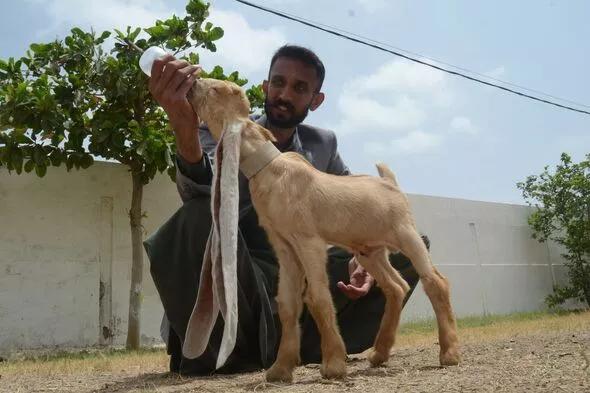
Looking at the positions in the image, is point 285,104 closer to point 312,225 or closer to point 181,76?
point 181,76

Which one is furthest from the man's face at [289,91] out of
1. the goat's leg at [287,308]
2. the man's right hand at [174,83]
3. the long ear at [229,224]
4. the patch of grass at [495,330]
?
the patch of grass at [495,330]

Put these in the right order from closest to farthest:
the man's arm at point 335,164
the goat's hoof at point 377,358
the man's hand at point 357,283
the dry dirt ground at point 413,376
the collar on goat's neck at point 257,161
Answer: the dry dirt ground at point 413,376, the collar on goat's neck at point 257,161, the goat's hoof at point 377,358, the man's hand at point 357,283, the man's arm at point 335,164

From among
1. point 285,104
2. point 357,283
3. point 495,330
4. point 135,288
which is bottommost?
point 495,330

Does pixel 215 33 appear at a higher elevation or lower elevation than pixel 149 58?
higher

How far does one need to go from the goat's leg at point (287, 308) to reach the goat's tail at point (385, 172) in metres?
0.60

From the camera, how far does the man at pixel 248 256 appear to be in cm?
274

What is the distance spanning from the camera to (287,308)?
95.6 inches

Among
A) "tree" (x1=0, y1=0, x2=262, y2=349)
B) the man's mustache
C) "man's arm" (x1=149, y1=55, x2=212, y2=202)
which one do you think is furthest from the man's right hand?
"tree" (x1=0, y1=0, x2=262, y2=349)

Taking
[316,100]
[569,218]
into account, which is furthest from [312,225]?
[569,218]

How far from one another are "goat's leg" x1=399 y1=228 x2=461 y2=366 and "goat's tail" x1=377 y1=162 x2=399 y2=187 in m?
0.29

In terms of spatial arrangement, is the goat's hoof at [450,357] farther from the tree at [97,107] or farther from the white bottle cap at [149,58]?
the tree at [97,107]

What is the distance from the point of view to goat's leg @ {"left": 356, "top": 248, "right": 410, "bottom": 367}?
2.81 meters

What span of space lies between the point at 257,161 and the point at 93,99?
15.0ft

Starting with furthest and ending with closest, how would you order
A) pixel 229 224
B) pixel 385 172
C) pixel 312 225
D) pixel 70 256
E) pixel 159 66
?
pixel 70 256 → pixel 385 172 → pixel 159 66 → pixel 312 225 → pixel 229 224
